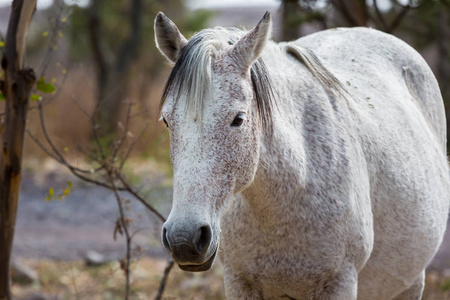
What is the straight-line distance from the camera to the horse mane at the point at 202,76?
2.30 metres

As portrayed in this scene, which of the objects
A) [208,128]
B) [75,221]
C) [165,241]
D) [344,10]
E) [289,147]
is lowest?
[75,221]

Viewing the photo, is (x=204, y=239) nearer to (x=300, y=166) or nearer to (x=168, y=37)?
(x=300, y=166)

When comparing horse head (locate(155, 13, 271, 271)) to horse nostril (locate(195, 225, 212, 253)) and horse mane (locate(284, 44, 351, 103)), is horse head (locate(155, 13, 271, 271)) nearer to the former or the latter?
horse nostril (locate(195, 225, 212, 253))

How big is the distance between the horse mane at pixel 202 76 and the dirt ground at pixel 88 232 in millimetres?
2964

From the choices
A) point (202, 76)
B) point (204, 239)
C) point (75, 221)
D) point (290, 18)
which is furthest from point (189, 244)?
point (75, 221)

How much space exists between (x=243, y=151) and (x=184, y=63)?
0.42m

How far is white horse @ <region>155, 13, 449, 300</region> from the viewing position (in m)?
2.29

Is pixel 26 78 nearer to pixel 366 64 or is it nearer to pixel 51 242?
pixel 366 64

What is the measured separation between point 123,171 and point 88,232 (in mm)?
3885

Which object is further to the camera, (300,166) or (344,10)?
(344,10)

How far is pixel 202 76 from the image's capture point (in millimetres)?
2311

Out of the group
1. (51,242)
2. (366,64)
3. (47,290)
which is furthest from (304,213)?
(51,242)

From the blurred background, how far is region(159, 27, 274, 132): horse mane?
381 mm

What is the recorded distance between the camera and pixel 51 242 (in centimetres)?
813
